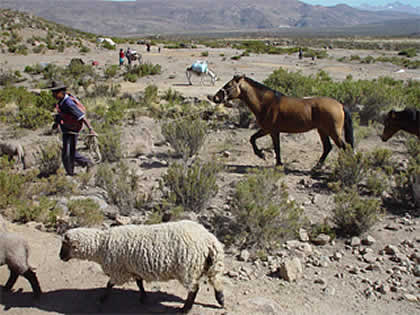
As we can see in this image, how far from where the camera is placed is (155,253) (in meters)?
3.63

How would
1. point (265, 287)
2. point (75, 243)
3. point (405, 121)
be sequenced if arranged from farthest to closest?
1. point (405, 121)
2. point (265, 287)
3. point (75, 243)

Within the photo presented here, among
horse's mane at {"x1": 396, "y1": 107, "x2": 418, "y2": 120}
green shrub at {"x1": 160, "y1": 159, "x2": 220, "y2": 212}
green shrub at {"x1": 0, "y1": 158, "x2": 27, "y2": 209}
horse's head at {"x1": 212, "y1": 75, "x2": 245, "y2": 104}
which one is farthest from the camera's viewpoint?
horse's head at {"x1": 212, "y1": 75, "x2": 245, "y2": 104}

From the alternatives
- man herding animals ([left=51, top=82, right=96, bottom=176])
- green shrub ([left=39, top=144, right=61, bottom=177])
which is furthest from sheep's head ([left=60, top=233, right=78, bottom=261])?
green shrub ([left=39, top=144, right=61, bottom=177])

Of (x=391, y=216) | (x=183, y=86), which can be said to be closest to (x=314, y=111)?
(x=391, y=216)

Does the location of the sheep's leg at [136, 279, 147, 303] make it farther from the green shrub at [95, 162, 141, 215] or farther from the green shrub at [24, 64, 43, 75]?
the green shrub at [24, 64, 43, 75]

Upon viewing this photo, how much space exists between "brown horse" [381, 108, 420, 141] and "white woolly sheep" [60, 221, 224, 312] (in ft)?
18.8

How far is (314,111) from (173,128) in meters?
3.27

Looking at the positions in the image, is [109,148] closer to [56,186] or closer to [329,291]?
[56,186]

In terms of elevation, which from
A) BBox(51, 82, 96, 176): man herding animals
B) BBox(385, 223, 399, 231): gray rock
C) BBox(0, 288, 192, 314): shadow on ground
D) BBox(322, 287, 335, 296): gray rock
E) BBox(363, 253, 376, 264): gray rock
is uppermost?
BBox(51, 82, 96, 176): man herding animals

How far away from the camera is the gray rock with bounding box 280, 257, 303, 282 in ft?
14.8

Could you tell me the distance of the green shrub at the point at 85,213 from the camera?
548 centimetres

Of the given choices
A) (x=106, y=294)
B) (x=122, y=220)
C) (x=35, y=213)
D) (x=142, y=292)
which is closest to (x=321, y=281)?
(x=142, y=292)

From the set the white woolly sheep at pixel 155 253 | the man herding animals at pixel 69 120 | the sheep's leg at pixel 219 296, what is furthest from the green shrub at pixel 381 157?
the man herding animals at pixel 69 120

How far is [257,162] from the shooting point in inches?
348
